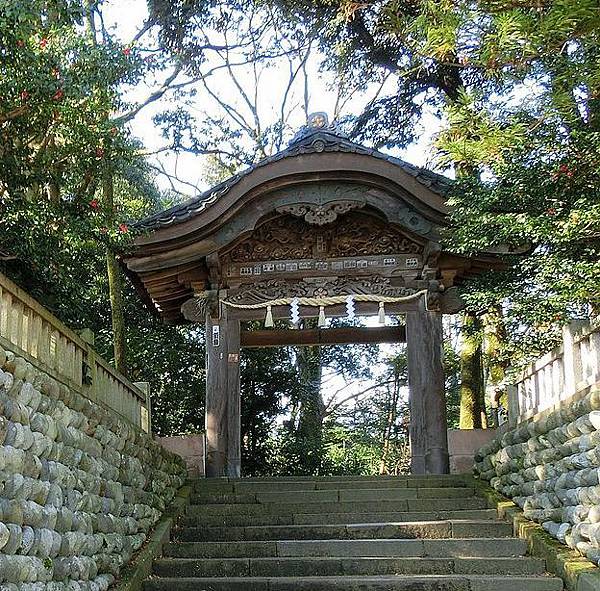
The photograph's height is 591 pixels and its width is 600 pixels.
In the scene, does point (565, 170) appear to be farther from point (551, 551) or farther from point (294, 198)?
point (294, 198)

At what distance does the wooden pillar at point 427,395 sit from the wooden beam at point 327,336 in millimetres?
1085

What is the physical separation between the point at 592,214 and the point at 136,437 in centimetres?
491

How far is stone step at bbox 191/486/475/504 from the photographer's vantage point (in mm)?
8789

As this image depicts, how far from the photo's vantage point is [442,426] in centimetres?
1013

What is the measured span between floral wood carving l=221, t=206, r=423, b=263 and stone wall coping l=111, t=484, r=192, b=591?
3563 millimetres

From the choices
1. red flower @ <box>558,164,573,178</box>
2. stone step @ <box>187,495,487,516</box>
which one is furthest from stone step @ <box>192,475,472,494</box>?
red flower @ <box>558,164,573,178</box>

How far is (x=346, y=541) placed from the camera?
24.6ft

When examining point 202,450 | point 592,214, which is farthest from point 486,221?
point 202,450

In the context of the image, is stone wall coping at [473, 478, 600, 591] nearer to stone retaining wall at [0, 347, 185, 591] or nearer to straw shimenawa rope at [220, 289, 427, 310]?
straw shimenawa rope at [220, 289, 427, 310]

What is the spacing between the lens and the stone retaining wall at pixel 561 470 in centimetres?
580

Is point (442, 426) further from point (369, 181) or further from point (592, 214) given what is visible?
point (592, 214)

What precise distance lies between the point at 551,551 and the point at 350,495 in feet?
9.09

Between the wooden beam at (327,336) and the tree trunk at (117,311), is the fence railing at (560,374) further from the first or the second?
the tree trunk at (117,311)

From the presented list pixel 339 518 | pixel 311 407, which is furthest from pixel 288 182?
pixel 311 407
